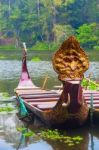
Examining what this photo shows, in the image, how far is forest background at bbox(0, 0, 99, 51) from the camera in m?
62.8

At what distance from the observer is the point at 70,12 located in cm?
6694

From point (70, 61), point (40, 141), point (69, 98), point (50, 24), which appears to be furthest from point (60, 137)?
Answer: point (50, 24)

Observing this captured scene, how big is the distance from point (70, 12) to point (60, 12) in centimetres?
160

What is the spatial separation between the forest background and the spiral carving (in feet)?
160

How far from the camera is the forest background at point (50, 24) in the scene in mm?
62812

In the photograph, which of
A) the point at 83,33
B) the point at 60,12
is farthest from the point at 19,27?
the point at 83,33

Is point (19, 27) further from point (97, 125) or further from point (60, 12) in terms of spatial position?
point (97, 125)

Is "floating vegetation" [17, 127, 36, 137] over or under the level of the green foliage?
over

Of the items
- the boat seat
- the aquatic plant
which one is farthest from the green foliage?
the aquatic plant

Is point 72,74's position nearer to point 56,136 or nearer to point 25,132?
point 56,136

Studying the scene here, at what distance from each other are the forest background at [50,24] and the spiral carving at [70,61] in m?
48.6

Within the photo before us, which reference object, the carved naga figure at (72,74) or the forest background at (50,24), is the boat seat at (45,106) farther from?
the forest background at (50,24)

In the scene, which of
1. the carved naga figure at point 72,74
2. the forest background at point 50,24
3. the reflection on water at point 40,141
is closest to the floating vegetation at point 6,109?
the reflection on water at point 40,141

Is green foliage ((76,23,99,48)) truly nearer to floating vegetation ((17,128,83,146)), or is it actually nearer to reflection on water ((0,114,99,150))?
reflection on water ((0,114,99,150))
